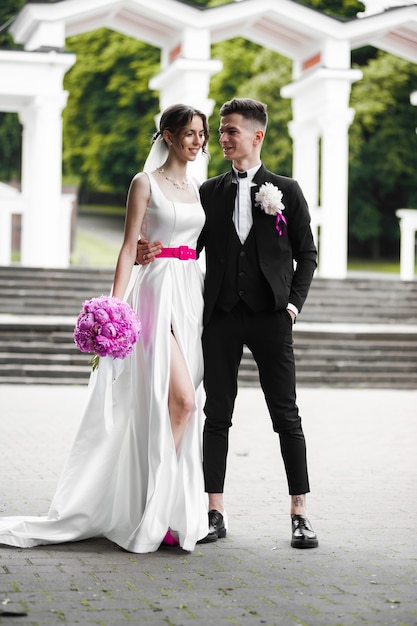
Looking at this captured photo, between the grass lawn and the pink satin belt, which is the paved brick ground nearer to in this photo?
the pink satin belt

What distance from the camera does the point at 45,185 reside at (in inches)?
935

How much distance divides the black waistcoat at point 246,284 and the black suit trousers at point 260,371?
2.5 inches

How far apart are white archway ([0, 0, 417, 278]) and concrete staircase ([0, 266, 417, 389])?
82.7 inches

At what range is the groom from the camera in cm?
636

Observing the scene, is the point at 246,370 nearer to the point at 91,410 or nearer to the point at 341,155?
the point at 341,155

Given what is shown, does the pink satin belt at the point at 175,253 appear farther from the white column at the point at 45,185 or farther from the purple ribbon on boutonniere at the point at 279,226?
the white column at the point at 45,185

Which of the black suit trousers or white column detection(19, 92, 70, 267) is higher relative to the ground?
white column detection(19, 92, 70, 267)

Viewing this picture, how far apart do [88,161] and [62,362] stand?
3261cm

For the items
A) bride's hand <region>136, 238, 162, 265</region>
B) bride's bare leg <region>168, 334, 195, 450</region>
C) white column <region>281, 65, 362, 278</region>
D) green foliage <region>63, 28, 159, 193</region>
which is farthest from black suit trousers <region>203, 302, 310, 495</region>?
green foliage <region>63, 28, 159, 193</region>

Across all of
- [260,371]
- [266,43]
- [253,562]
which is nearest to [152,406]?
[260,371]

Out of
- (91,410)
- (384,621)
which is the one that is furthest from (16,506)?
(384,621)

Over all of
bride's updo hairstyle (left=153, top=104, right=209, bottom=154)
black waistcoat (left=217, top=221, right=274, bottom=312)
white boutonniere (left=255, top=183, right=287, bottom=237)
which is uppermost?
bride's updo hairstyle (left=153, top=104, right=209, bottom=154)

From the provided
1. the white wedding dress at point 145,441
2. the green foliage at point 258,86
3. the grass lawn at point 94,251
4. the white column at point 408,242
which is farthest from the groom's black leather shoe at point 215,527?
the green foliage at point 258,86

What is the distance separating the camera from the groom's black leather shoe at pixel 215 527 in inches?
246
